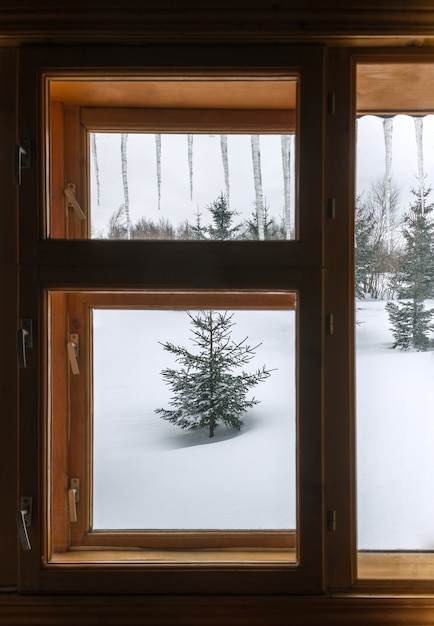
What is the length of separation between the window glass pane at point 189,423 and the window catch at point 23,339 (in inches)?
7.5

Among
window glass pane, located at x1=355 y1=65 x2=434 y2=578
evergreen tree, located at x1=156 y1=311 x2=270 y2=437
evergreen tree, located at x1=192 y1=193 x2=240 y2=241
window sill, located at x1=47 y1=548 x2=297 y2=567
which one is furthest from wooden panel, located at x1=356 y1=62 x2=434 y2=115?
window sill, located at x1=47 y1=548 x2=297 y2=567

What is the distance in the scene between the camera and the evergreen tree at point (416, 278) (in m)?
1.31

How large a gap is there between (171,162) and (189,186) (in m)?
0.08

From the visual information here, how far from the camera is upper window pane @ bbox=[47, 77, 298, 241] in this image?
128cm

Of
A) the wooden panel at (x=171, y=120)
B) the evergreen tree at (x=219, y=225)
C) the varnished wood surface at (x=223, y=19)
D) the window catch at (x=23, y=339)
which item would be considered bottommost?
the window catch at (x=23, y=339)

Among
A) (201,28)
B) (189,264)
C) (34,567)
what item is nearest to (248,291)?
(189,264)

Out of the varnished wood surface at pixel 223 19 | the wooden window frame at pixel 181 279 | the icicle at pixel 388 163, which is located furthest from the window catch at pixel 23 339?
the icicle at pixel 388 163

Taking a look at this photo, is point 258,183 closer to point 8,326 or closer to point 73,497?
point 8,326

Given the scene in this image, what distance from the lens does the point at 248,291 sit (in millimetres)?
1231

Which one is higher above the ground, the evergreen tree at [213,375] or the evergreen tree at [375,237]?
the evergreen tree at [375,237]

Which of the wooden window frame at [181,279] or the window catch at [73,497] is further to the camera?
the window catch at [73,497]

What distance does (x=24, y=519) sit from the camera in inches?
47.3

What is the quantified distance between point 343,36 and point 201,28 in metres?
0.34

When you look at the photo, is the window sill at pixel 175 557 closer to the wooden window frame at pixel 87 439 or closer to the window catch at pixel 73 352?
the wooden window frame at pixel 87 439
